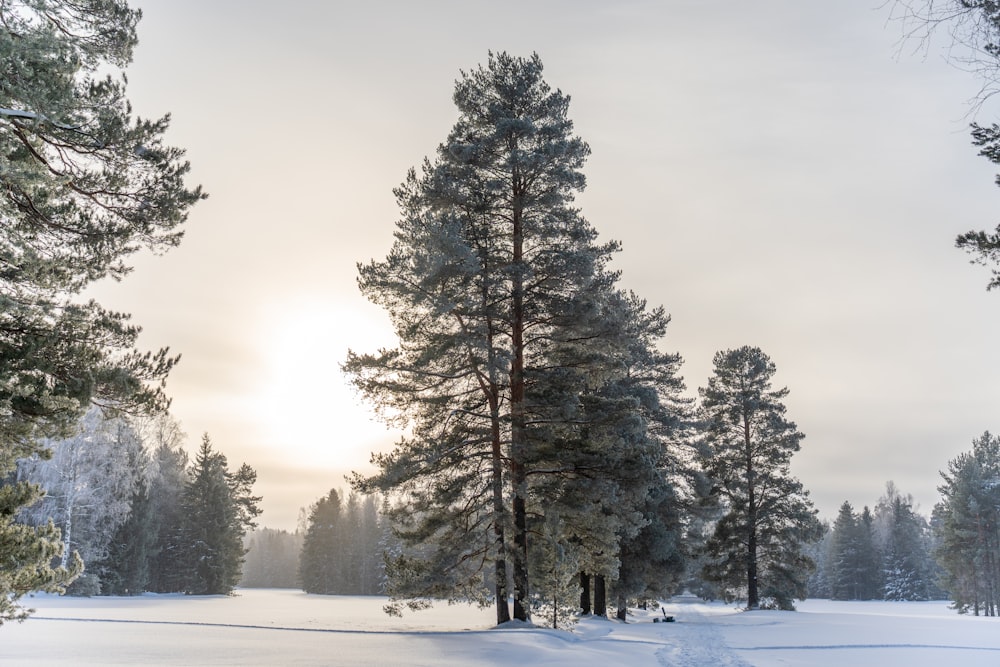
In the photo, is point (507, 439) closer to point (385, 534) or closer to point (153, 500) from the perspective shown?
point (153, 500)

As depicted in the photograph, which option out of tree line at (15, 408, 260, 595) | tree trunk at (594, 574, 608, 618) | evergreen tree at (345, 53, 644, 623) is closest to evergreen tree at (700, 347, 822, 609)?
tree trunk at (594, 574, 608, 618)

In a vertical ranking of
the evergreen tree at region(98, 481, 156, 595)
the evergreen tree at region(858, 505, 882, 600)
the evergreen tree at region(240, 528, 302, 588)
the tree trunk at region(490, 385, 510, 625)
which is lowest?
the evergreen tree at region(240, 528, 302, 588)

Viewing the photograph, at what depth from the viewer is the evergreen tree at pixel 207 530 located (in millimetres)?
57125

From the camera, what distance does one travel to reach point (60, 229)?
10.6m

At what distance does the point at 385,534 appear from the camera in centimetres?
8531

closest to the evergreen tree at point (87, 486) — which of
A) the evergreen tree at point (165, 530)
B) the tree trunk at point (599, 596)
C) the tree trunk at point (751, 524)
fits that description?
the evergreen tree at point (165, 530)

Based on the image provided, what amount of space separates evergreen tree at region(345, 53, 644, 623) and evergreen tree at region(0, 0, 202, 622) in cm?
774

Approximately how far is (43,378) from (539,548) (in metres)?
14.1

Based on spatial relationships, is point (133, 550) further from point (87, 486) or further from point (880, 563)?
point (880, 563)

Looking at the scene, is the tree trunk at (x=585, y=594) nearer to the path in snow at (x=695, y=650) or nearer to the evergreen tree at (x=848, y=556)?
the path in snow at (x=695, y=650)

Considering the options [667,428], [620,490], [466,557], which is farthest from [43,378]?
[667,428]

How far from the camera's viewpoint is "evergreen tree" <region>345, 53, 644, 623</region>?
18203 mm

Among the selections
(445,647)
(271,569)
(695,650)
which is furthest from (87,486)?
(271,569)

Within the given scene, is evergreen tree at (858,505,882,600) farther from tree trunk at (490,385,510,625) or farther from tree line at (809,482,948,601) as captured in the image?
tree trunk at (490,385,510,625)
